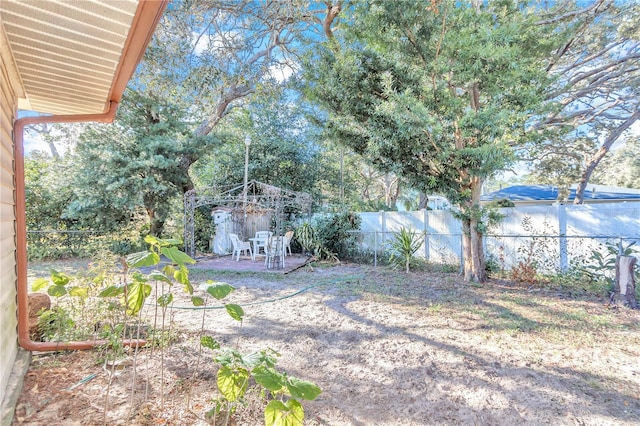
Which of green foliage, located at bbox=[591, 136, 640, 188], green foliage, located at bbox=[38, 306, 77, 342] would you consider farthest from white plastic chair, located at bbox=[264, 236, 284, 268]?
green foliage, located at bbox=[591, 136, 640, 188]

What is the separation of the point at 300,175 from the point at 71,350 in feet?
33.0

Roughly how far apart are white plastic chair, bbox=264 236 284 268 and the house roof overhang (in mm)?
5181

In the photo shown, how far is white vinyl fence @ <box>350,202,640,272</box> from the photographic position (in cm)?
559

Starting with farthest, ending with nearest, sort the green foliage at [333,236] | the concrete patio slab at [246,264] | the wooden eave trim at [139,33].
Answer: the green foliage at [333,236] < the concrete patio slab at [246,264] < the wooden eave trim at [139,33]

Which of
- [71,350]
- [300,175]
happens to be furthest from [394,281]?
[300,175]

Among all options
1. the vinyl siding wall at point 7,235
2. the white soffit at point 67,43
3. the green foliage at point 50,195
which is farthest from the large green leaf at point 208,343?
the green foliage at point 50,195

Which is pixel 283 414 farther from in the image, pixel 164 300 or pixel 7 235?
pixel 7 235

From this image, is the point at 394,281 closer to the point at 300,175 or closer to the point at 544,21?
the point at 544,21

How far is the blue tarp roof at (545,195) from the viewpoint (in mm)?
10766

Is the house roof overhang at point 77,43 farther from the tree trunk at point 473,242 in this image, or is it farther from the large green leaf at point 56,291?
the tree trunk at point 473,242

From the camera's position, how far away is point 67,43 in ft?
6.19

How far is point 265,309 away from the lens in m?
4.54

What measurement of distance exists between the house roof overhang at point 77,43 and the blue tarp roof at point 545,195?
11175 millimetres

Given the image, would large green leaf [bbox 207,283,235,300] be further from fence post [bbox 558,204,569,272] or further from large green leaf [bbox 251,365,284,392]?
fence post [bbox 558,204,569,272]
